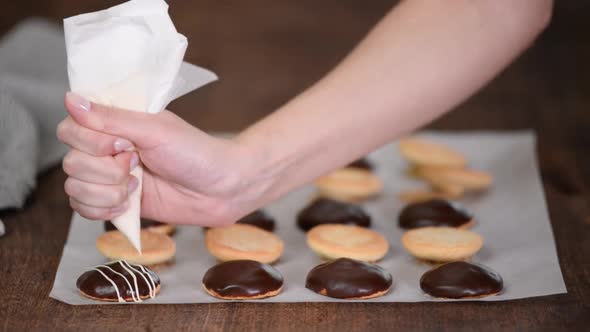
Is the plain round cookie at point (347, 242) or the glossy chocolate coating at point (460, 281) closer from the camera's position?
the glossy chocolate coating at point (460, 281)

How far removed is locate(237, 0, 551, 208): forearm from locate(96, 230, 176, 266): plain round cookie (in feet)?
0.68

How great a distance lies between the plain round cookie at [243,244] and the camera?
1507 mm

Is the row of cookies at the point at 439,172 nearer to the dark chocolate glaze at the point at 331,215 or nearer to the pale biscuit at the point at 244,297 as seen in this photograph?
the dark chocolate glaze at the point at 331,215

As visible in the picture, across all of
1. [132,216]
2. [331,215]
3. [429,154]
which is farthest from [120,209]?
[429,154]

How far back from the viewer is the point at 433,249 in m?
1.51

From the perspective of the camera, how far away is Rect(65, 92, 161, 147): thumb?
1262mm

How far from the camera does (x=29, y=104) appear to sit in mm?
1958

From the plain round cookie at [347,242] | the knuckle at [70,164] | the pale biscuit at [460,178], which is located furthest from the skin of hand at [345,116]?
the pale biscuit at [460,178]

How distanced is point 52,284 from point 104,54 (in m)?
0.42

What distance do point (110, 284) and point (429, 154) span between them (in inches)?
35.4

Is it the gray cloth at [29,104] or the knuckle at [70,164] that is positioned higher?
the gray cloth at [29,104]

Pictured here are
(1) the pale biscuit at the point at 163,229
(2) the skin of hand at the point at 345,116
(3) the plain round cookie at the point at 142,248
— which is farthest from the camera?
(1) the pale biscuit at the point at 163,229

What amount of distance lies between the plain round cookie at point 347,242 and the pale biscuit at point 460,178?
34cm

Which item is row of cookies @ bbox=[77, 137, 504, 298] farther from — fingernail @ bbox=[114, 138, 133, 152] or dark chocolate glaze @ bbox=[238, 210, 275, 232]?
fingernail @ bbox=[114, 138, 133, 152]
